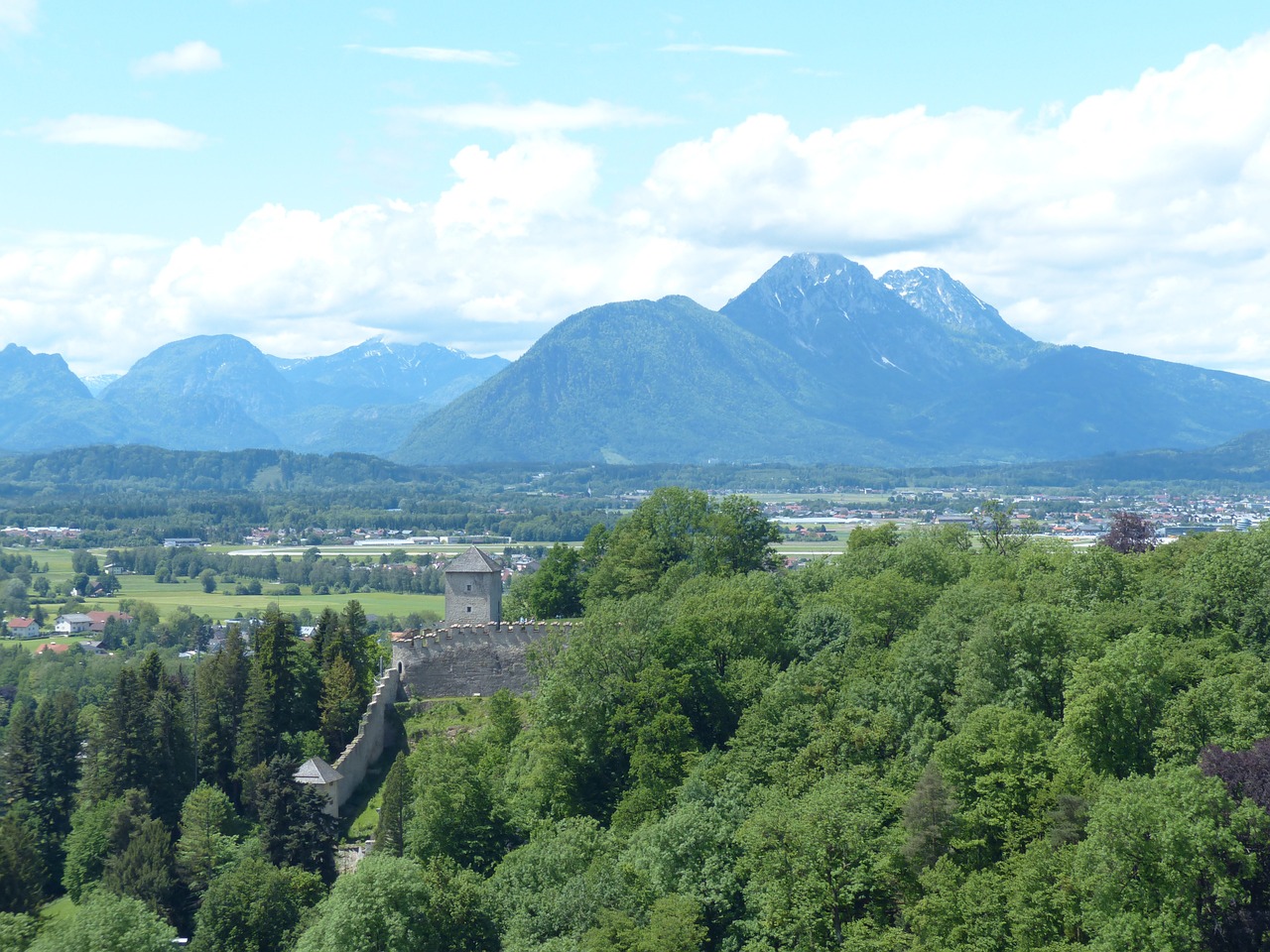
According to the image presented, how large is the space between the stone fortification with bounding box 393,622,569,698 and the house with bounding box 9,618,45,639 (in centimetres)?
9212

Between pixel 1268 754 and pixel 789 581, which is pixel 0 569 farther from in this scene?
pixel 1268 754

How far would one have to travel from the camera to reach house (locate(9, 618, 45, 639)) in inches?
5531

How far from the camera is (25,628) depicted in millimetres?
143500

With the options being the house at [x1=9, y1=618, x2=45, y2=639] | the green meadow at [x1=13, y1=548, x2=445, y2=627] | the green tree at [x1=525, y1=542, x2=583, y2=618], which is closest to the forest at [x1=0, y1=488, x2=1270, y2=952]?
the green tree at [x1=525, y1=542, x2=583, y2=618]

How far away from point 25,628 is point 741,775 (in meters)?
120

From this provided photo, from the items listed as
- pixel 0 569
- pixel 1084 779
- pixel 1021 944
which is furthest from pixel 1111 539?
pixel 0 569

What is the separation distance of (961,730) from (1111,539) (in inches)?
1557

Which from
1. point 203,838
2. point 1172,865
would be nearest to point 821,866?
point 1172,865

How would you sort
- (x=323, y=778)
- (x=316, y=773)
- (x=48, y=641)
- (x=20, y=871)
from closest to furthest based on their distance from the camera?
(x=20, y=871), (x=323, y=778), (x=316, y=773), (x=48, y=641)

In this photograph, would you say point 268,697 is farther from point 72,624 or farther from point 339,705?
point 72,624

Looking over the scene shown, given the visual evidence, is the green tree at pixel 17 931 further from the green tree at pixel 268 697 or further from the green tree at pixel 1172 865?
the green tree at pixel 1172 865

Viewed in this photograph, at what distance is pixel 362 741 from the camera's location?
5634cm

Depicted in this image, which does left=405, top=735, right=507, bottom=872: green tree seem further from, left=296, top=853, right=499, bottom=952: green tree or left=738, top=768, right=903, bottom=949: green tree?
left=738, top=768, right=903, bottom=949: green tree

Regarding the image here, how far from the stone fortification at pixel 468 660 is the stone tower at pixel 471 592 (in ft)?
20.2
